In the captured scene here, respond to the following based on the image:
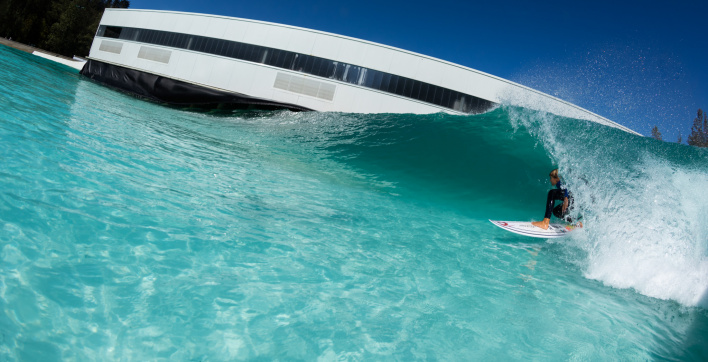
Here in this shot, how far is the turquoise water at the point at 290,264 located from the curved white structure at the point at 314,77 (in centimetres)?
1124

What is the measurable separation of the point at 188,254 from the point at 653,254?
6.44 metres

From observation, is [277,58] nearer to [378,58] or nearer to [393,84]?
[378,58]

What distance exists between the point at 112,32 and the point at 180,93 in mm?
13044

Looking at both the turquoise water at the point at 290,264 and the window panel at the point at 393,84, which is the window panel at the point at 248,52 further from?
the turquoise water at the point at 290,264

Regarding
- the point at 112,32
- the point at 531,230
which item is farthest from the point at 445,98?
the point at 112,32

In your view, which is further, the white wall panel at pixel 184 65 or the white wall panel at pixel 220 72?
the white wall panel at pixel 184 65

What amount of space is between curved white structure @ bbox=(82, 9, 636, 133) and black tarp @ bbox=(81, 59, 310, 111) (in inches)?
2.3

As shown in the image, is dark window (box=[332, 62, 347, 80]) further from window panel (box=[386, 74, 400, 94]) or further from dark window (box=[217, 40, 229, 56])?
dark window (box=[217, 40, 229, 56])

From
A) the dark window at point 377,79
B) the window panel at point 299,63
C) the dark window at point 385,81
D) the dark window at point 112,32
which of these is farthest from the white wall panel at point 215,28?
the dark window at point 385,81

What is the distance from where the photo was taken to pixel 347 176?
30.8ft

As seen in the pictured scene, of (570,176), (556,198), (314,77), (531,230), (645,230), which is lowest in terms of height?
(531,230)

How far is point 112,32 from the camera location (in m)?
26.9

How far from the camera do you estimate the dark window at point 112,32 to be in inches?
1037

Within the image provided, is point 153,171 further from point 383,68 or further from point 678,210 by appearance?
point 383,68
